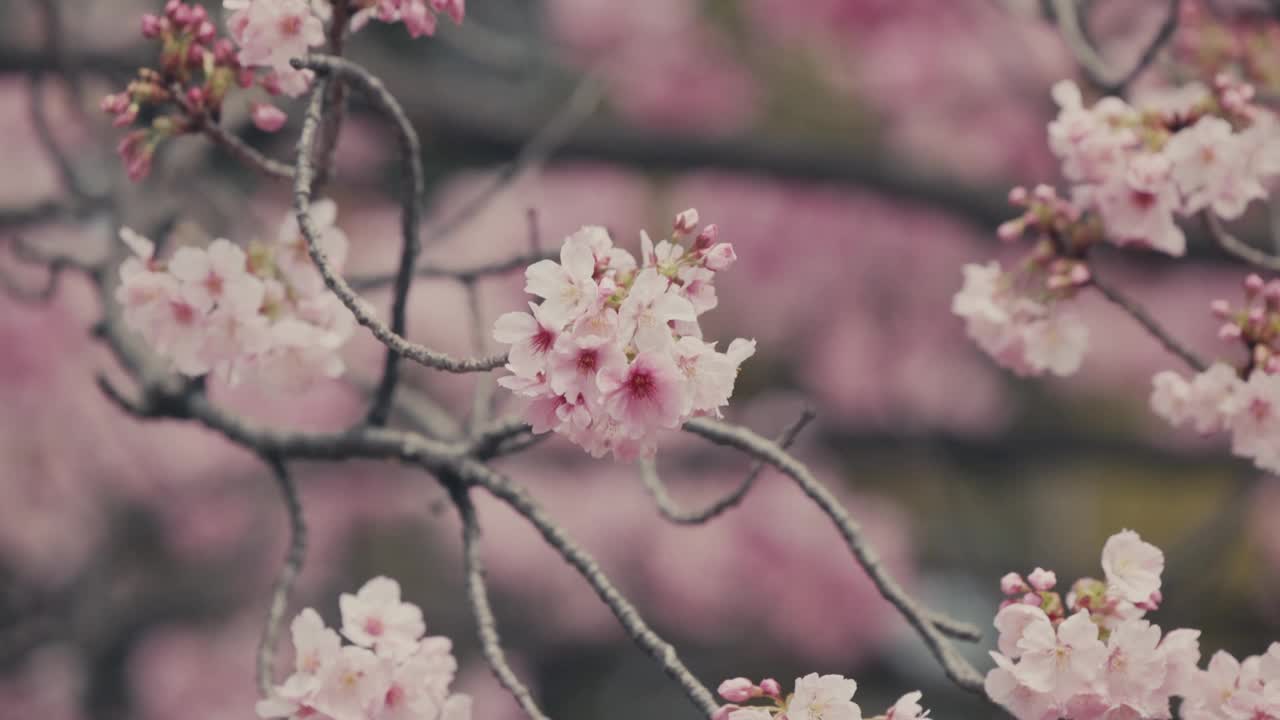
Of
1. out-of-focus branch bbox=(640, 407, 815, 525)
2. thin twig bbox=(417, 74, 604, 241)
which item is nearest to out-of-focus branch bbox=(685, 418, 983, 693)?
out-of-focus branch bbox=(640, 407, 815, 525)

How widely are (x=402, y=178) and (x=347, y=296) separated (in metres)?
0.32

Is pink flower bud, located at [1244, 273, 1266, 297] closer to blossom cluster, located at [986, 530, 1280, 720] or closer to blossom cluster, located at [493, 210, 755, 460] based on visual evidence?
blossom cluster, located at [986, 530, 1280, 720]

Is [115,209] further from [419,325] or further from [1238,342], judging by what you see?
[419,325]

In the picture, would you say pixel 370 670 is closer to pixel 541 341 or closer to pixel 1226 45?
pixel 541 341

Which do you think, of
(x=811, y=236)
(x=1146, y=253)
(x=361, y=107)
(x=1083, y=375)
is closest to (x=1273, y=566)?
(x=1083, y=375)

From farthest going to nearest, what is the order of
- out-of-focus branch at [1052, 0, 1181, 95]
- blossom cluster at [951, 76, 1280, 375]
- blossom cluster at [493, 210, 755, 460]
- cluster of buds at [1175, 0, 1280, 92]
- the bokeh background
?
the bokeh background < cluster of buds at [1175, 0, 1280, 92] < out-of-focus branch at [1052, 0, 1181, 95] < blossom cluster at [951, 76, 1280, 375] < blossom cluster at [493, 210, 755, 460]

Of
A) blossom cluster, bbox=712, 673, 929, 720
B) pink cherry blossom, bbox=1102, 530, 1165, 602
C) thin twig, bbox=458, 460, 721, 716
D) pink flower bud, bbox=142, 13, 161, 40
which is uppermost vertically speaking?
pink flower bud, bbox=142, 13, 161, 40

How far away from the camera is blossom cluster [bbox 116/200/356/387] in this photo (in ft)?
4.81

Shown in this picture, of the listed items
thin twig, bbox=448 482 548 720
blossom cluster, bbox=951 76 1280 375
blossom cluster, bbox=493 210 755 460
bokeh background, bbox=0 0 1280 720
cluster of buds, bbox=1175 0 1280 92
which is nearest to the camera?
blossom cluster, bbox=493 210 755 460

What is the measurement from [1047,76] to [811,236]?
1645mm

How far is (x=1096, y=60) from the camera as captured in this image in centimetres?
198

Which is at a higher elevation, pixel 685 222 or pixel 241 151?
pixel 685 222

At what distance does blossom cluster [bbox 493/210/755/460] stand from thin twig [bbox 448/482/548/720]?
247 millimetres

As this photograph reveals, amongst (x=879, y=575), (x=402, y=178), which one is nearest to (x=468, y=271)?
(x=402, y=178)
